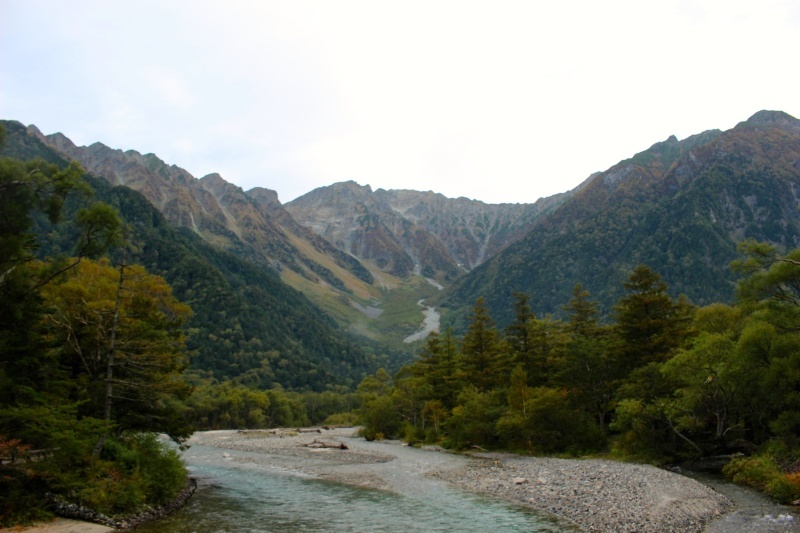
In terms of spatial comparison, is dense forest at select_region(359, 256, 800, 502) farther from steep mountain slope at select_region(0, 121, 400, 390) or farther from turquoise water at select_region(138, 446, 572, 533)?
steep mountain slope at select_region(0, 121, 400, 390)

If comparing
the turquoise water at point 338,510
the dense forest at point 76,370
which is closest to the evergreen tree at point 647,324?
the turquoise water at point 338,510

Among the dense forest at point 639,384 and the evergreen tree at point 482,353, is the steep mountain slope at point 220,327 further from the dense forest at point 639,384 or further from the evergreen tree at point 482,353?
the evergreen tree at point 482,353

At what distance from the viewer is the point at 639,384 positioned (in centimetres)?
3653

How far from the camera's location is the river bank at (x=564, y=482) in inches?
757

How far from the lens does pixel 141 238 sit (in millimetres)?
190500

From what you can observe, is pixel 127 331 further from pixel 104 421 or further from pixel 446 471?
pixel 446 471

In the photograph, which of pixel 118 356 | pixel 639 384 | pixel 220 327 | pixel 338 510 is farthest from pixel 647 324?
pixel 220 327

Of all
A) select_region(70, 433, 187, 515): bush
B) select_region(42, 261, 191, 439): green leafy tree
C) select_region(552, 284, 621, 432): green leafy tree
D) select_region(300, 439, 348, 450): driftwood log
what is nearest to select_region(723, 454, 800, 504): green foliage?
select_region(552, 284, 621, 432): green leafy tree

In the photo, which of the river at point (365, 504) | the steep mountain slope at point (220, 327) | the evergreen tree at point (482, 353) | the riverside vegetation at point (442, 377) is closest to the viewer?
the river at point (365, 504)

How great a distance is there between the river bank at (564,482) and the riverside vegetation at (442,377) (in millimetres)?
4104

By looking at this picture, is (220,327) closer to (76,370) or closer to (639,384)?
(76,370)

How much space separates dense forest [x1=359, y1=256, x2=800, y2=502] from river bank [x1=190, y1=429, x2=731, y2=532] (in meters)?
3.71

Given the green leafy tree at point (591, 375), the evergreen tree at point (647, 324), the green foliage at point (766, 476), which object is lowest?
the green foliage at point (766, 476)

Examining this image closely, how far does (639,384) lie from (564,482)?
45.0 ft
